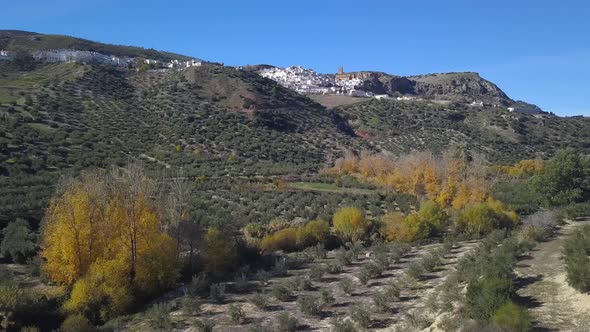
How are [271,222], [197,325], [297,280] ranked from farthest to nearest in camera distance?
[271,222], [297,280], [197,325]

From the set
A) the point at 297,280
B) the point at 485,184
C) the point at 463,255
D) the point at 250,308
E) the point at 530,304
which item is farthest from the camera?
the point at 485,184

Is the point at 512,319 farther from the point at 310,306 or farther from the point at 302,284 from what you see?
the point at 302,284

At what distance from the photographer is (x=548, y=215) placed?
29.4m

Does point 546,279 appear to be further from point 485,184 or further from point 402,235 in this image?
point 485,184

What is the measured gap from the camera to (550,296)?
51.5 feet

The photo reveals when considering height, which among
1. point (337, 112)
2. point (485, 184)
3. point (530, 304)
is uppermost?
point (337, 112)

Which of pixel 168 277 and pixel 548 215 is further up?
pixel 548 215

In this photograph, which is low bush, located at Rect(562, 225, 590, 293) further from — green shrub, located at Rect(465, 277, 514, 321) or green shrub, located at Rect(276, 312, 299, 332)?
green shrub, located at Rect(276, 312, 299, 332)

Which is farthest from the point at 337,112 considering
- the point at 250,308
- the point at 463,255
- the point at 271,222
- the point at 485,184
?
the point at 250,308

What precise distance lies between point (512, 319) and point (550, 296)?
3.81 metres

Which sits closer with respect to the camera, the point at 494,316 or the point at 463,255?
the point at 494,316

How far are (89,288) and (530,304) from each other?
48.8ft

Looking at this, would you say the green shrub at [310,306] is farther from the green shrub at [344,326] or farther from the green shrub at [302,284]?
the green shrub at [302,284]

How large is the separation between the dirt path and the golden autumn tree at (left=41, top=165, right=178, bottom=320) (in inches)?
527
